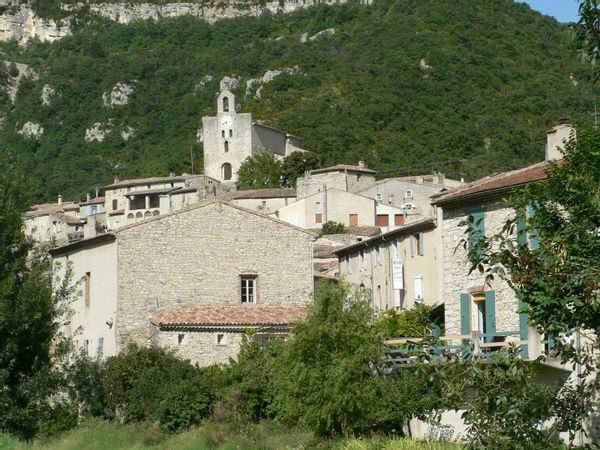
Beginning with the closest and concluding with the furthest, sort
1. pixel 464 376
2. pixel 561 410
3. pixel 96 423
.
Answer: pixel 561 410 → pixel 464 376 → pixel 96 423

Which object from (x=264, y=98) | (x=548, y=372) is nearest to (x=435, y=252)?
(x=548, y=372)

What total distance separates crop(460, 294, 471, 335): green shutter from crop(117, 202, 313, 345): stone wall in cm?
1014

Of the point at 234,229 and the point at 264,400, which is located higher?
the point at 234,229

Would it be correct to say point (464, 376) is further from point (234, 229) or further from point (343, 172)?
point (343, 172)

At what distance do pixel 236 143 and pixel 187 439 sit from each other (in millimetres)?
92162

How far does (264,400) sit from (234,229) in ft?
29.3

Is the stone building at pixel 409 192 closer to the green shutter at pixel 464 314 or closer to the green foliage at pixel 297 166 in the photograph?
the green foliage at pixel 297 166

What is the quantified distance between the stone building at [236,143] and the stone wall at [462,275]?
8962 centimetres

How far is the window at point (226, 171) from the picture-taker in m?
124

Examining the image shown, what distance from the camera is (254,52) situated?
180125 millimetres

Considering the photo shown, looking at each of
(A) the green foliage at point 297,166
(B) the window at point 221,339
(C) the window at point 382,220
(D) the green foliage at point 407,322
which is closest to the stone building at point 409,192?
(C) the window at point 382,220

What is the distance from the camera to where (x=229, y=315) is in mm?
40469

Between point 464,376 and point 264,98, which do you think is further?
point 264,98

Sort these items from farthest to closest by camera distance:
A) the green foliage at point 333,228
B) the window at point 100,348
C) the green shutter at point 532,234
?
the green foliage at point 333,228, the window at point 100,348, the green shutter at point 532,234
